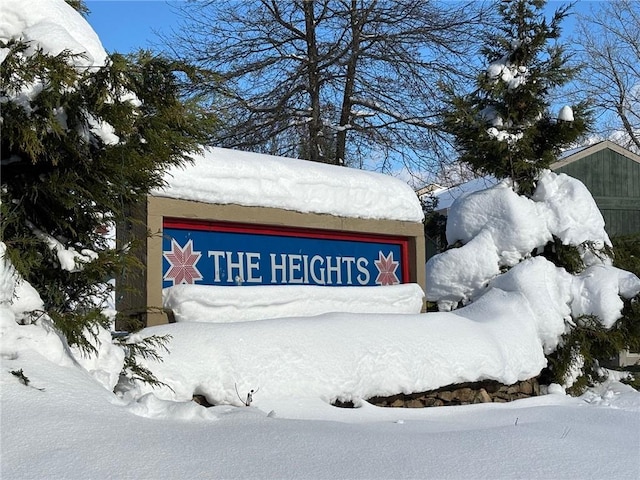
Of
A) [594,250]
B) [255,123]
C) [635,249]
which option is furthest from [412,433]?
[255,123]

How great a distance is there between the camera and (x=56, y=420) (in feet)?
9.24

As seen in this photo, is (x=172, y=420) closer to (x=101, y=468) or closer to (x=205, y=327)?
(x=101, y=468)

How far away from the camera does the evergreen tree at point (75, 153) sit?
3.43 m

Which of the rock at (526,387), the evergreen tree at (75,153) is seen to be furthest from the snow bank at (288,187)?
the rock at (526,387)

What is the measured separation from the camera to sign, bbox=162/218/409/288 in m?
5.44

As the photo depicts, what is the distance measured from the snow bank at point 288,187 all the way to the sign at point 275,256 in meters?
0.21

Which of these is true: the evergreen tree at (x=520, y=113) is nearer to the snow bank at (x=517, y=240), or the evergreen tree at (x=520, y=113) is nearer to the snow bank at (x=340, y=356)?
the snow bank at (x=517, y=240)

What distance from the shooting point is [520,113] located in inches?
327

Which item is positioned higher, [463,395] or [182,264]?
[182,264]

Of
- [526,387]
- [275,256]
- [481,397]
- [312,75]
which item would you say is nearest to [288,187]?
[275,256]

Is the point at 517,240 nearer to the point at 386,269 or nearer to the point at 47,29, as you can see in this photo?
the point at 386,269

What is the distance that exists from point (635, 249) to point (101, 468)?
25.5ft

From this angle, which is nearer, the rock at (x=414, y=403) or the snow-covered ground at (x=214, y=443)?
the snow-covered ground at (x=214, y=443)

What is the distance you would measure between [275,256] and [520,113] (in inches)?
151
